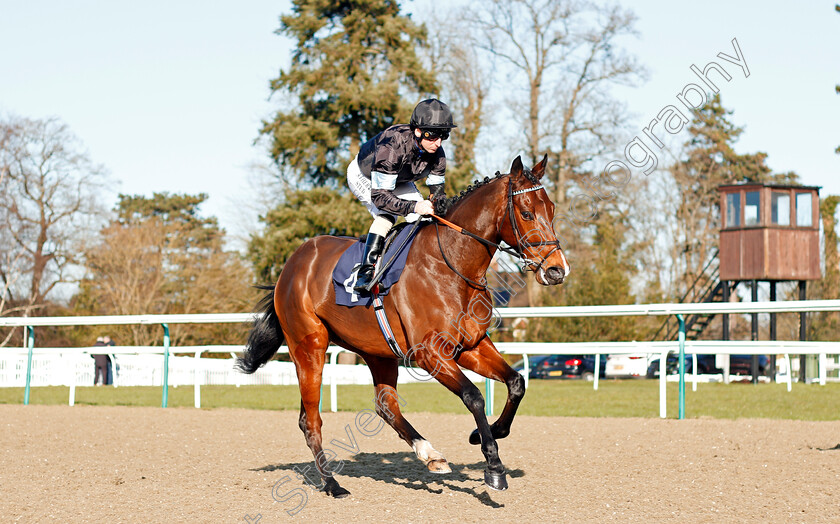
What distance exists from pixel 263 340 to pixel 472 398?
2.66m

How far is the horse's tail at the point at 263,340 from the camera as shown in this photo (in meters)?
7.26

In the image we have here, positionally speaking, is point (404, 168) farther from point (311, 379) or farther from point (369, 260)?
point (311, 379)

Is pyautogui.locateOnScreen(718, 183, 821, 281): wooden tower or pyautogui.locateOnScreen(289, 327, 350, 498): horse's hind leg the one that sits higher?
pyautogui.locateOnScreen(718, 183, 821, 281): wooden tower

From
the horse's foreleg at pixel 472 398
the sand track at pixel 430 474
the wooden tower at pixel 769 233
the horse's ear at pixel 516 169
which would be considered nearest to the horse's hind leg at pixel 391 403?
the sand track at pixel 430 474

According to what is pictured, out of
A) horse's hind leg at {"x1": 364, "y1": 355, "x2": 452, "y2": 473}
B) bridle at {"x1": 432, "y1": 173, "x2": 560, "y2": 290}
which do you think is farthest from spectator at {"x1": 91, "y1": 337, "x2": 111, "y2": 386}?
bridle at {"x1": 432, "y1": 173, "x2": 560, "y2": 290}

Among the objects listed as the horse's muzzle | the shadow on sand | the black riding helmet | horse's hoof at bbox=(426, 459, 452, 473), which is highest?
the black riding helmet

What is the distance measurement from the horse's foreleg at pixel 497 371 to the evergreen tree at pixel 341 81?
23358mm

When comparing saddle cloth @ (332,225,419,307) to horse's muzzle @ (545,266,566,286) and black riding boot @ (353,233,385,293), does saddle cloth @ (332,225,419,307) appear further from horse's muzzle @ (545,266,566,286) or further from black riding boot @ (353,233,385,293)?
horse's muzzle @ (545,266,566,286)

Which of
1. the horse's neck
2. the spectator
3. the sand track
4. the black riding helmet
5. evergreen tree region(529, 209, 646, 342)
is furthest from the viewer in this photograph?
evergreen tree region(529, 209, 646, 342)

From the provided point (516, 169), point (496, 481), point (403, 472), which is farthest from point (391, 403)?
point (516, 169)

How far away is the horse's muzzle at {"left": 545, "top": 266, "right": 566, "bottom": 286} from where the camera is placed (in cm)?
495

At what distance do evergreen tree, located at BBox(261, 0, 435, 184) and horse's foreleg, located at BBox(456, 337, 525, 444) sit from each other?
23358 millimetres

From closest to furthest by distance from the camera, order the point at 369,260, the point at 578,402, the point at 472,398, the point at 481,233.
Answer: the point at 472,398
the point at 481,233
the point at 369,260
the point at 578,402

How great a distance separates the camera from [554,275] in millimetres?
4953
